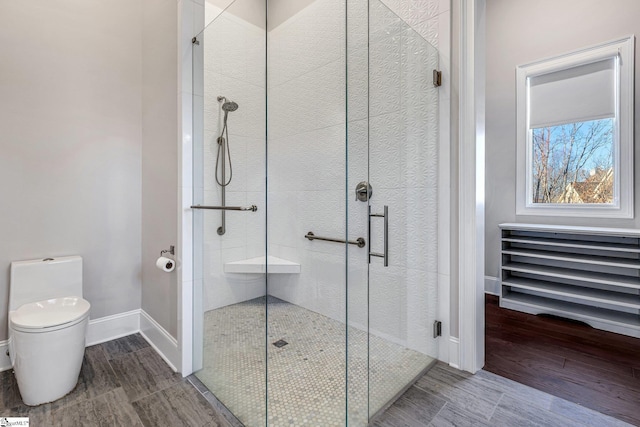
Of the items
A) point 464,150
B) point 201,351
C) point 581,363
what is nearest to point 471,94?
point 464,150

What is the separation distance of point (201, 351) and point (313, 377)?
0.76 meters

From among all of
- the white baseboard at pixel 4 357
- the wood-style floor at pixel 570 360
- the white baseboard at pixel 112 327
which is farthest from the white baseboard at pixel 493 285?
the white baseboard at pixel 4 357

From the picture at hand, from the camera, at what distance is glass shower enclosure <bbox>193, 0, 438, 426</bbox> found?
1331mm

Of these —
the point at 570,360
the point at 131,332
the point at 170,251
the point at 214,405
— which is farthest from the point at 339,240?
the point at 131,332

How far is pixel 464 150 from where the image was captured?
1.74m

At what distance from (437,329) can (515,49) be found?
9.73 ft

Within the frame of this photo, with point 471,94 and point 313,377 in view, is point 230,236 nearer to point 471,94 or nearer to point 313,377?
point 313,377

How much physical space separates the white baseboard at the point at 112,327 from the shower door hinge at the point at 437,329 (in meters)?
2.22

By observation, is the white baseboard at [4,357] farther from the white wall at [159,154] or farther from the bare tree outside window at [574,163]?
the bare tree outside window at [574,163]

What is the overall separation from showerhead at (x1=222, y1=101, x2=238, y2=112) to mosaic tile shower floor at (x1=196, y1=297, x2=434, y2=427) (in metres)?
0.95

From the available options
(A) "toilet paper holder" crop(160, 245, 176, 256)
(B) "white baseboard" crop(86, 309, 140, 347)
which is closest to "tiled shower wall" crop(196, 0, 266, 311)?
(A) "toilet paper holder" crop(160, 245, 176, 256)

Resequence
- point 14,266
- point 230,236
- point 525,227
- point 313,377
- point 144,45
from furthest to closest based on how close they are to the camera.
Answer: point 525,227, point 144,45, point 14,266, point 230,236, point 313,377

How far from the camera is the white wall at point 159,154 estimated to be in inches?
75.1

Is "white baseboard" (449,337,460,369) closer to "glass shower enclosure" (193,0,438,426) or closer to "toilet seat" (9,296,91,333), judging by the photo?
"glass shower enclosure" (193,0,438,426)
